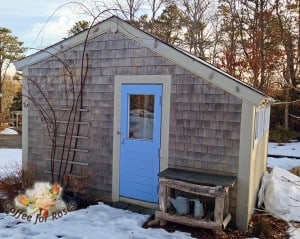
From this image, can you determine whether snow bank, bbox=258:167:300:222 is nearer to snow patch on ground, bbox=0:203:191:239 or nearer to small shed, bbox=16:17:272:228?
small shed, bbox=16:17:272:228

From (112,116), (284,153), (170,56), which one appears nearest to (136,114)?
(112,116)

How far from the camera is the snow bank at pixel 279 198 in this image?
Answer: 5.82m

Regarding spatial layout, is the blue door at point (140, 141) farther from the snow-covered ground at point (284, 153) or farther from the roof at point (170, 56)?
the snow-covered ground at point (284, 153)

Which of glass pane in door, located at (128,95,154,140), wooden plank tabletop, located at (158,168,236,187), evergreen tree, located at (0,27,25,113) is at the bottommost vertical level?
wooden plank tabletop, located at (158,168,236,187)

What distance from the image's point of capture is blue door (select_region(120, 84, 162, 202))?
557 centimetres

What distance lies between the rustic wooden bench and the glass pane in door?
0.88 metres

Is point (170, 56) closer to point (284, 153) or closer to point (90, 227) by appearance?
point (90, 227)

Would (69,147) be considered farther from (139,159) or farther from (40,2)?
(40,2)

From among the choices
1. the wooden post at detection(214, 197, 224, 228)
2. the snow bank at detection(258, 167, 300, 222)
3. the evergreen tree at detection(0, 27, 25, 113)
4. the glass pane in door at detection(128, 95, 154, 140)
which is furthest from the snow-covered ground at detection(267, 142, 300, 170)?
the evergreen tree at detection(0, 27, 25, 113)

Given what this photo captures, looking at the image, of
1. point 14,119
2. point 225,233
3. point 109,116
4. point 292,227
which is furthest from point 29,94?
point 14,119

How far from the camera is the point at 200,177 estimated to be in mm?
4922

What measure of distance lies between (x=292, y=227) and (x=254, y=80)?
11.8 m

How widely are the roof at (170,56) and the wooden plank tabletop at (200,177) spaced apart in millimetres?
1211

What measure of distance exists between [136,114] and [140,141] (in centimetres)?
48
